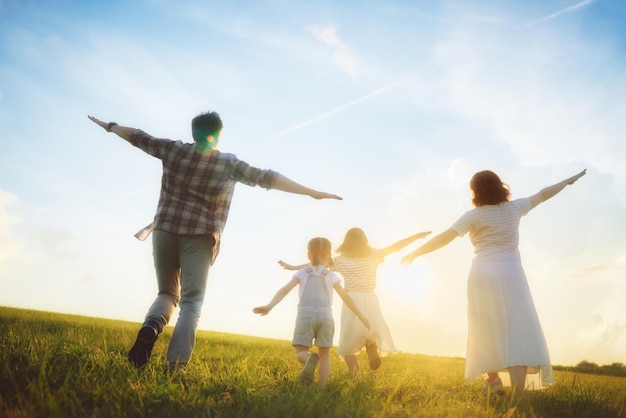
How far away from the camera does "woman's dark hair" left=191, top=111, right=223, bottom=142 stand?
199 inches

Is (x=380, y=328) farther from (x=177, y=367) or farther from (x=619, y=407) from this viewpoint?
(x=177, y=367)

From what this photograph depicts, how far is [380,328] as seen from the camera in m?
8.05

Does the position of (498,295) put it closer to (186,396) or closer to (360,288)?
(360,288)

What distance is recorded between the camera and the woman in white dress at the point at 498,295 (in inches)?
220

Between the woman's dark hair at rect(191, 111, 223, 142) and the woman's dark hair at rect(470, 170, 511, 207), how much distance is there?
3.41m

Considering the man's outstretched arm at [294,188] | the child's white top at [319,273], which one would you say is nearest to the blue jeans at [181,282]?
the man's outstretched arm at [294,188]

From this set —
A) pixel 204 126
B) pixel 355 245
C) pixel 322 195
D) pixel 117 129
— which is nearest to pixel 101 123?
pixel 117 129

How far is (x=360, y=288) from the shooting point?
7957 mm

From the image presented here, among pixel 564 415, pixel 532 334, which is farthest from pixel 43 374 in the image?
pixel 532 334

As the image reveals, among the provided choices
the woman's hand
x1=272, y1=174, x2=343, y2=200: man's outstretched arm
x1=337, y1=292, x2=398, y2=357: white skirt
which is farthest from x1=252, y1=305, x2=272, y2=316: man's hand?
the woman's hand

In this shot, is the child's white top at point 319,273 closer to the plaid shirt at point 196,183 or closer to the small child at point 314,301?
the small child at point 314,301

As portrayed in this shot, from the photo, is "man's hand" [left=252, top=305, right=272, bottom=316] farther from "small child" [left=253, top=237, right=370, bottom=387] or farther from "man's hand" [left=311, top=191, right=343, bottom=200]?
"man's hand" [left=311, top=191, right=343, bottom=200]

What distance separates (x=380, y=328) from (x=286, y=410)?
16.7 feet

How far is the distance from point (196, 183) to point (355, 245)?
3766 millimetres
